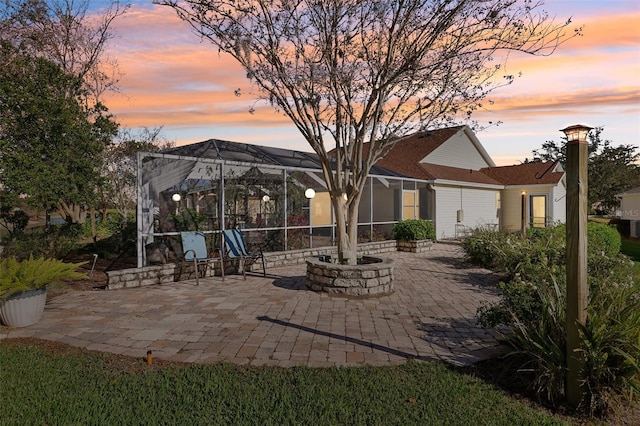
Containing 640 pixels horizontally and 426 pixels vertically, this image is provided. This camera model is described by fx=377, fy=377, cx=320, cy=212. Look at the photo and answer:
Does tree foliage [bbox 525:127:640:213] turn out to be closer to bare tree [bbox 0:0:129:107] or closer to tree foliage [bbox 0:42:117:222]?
bare tree [bbox 0:0:129:107]

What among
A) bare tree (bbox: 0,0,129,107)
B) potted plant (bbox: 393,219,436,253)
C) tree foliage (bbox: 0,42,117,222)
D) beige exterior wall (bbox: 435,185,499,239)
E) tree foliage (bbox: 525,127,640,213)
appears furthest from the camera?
tree foliage (bbox: 525,127,640,213)

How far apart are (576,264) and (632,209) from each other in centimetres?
2764

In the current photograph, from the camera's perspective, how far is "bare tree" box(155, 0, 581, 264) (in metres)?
6.65

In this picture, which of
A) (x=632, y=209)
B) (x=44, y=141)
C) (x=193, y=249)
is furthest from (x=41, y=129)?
(x=632, y=209)

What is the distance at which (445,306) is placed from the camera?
6.00m

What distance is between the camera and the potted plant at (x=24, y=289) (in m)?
4.64

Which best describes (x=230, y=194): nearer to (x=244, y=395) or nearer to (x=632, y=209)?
(x=244, y=395)

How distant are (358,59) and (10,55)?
10522mm

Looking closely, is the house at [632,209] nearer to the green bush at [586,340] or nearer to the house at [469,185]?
→ the house at [469,185]

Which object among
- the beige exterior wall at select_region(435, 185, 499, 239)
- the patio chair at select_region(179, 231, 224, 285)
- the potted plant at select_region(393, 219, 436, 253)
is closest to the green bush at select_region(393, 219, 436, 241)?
the potted plant at select_region(393, 219, 436, 253)

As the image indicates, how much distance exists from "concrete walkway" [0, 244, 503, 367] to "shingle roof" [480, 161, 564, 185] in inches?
575

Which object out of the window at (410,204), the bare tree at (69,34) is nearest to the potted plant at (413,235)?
the window at (410,204)

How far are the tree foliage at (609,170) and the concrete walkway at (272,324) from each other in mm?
32261

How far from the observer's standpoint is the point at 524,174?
68.0ft
